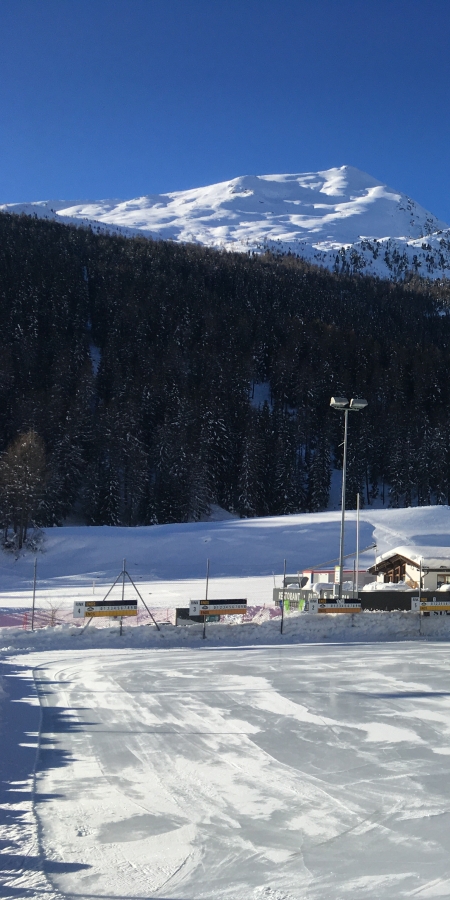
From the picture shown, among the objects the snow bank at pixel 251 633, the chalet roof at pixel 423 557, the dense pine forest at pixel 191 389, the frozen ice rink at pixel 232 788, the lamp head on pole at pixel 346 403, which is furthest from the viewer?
the dense pine forest at pixel 191 389

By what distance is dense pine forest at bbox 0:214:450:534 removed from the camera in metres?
75.3

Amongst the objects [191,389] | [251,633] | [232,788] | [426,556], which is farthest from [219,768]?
[191,389]

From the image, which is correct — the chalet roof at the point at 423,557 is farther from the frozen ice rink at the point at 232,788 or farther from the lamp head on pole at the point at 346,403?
the frozen ice rink at the point at 232,788

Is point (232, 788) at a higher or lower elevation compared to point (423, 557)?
lower

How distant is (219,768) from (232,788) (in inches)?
31.4

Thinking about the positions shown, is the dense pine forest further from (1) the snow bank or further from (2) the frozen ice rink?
(2) the frozen ice rink

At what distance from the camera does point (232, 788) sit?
27.6 ft

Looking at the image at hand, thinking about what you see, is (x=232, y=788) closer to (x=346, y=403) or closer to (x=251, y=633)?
(x=251, y=633)

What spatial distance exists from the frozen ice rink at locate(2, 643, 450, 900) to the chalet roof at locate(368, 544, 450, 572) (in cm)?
2163

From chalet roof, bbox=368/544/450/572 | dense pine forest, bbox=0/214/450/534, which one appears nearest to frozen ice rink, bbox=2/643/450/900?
chalet roof, bbox=368/544/450/572

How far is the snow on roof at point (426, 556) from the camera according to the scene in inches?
1427

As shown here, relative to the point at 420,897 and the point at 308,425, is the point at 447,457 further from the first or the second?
the point at 420,897

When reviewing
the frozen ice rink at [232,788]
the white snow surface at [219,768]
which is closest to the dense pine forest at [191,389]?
the white snow surface at [219,768]

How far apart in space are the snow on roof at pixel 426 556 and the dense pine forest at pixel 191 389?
31610 millimetres
